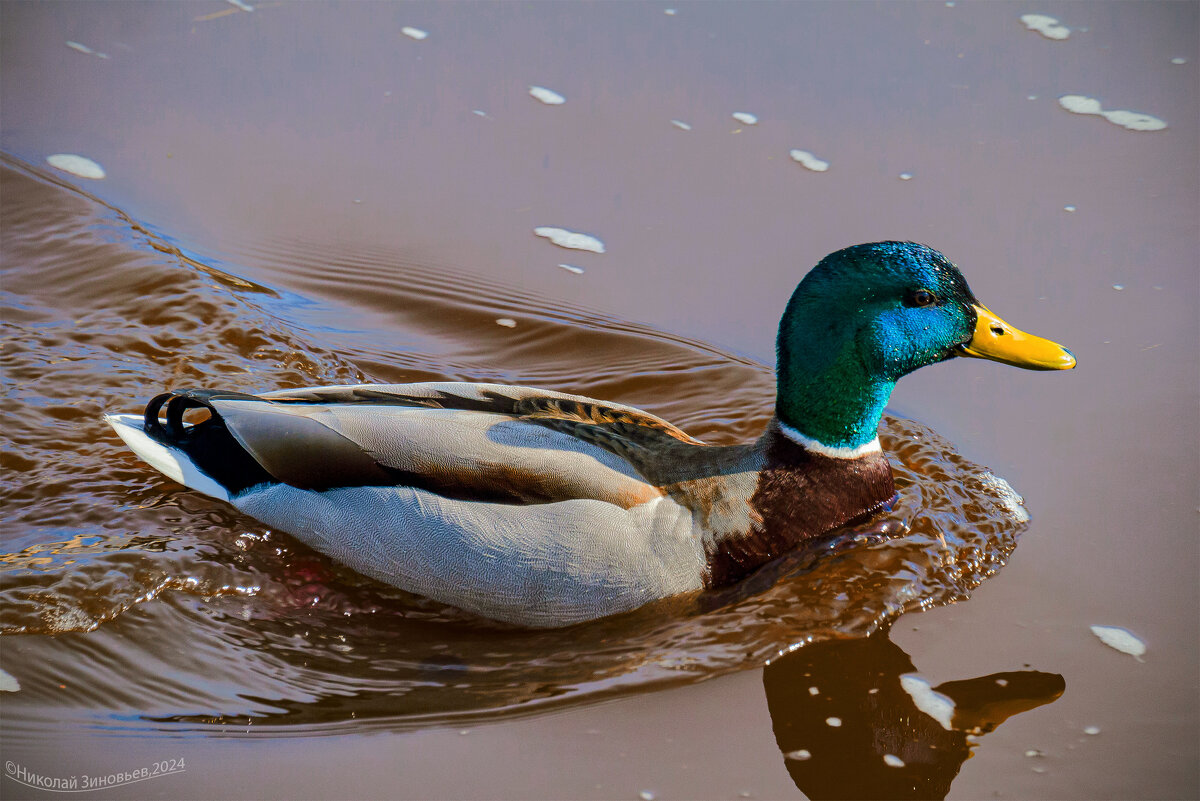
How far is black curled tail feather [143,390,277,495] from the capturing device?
4.21 meters

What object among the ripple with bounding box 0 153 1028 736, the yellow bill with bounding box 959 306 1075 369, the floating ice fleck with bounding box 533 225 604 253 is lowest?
the ripple with bounding box 0 153 1028 736

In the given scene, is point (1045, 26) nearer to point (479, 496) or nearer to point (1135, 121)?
point (1135, 121)

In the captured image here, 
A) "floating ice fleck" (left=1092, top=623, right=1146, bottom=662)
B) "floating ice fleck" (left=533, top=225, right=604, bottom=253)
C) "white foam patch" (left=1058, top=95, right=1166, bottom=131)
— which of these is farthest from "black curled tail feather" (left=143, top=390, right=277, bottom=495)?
"white foam patch" (left=1058, top=95, right=1166, bottom=131)

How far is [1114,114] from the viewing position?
6.89 meters

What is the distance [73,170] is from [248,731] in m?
3.97

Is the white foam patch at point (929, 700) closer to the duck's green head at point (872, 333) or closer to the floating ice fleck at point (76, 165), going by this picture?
the duck's green head at point (872, 333)

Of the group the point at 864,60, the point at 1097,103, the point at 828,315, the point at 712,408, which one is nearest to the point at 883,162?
the point at 864,60

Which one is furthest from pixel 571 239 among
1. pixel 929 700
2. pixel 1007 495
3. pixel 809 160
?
pixel 929 700

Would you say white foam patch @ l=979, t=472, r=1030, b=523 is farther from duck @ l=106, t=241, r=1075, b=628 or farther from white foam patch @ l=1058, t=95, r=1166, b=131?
white foam patch @ l=1058, t=95, r=1166, b=131

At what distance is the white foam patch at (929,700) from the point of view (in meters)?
3.51

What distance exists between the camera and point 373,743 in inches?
131

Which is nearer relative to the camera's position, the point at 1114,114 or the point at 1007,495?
the point at 1007,495

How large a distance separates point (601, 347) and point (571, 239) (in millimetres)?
759

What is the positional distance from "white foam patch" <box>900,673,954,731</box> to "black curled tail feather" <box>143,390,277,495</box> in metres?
2.24
